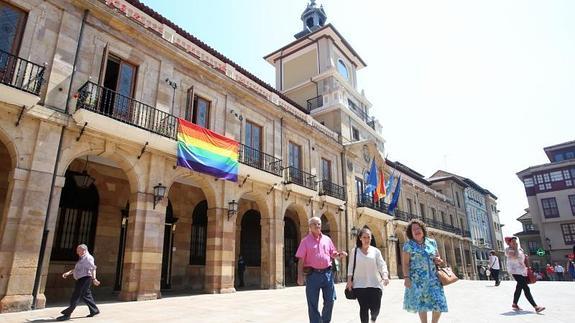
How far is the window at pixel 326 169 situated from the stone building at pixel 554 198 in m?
34.9

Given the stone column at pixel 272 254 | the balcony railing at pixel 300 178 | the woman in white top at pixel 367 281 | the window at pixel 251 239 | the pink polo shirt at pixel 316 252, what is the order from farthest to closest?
the window at pixel 251 239 → the balcony railing at pixel 300 178 → the stone column at pixel 272 254 → the pink polo shirt at pixel 316 252 → the woman in white top at pixel 367 281

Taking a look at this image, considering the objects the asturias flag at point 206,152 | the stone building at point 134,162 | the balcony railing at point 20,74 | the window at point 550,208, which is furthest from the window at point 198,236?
the window at point 550,208

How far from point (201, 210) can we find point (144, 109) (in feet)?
19.5

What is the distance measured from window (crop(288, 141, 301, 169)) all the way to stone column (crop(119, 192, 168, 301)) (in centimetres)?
801

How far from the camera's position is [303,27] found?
29.7 metres

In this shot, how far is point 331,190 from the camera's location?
18.8 metres

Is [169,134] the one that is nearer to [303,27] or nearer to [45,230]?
[45,230]

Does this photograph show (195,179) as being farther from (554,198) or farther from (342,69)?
(554,198)

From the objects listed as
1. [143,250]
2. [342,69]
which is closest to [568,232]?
[342,69]

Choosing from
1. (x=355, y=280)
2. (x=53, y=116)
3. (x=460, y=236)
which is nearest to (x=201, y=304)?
(x=355, y=280)

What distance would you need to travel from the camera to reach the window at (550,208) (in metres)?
40.0

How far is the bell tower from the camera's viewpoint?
29.1 m

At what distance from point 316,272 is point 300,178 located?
12.2 metres

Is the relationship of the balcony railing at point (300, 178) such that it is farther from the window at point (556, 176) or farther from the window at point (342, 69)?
the window at point (556, 176)
